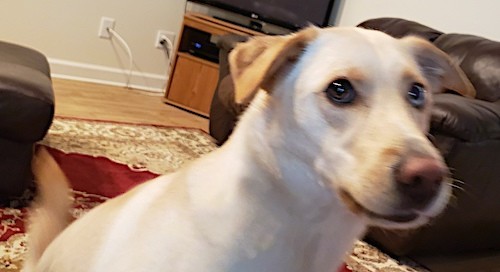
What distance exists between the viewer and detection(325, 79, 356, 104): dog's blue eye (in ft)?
3.36

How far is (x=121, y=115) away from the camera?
397cm

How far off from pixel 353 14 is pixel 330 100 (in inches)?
149

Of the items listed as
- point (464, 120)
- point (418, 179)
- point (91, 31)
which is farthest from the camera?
point (91, 31)

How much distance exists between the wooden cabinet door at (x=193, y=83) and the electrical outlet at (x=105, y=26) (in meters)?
0.54

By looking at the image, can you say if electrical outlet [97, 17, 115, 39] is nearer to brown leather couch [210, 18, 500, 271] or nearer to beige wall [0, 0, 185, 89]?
beige wall [0, 0, 185, 89]

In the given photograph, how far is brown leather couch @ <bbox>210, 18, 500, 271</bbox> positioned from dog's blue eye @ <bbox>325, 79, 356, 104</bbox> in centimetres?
122

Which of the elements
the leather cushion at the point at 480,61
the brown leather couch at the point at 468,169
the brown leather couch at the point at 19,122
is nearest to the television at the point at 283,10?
the leather cushion at the point at 480,61

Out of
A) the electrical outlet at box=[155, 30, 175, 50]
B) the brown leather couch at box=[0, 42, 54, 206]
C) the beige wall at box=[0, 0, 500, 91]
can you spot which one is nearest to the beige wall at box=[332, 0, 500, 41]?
the beige wall at box=[0, 0, 500, 91]

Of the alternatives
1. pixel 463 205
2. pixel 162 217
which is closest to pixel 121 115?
pixel 463 205

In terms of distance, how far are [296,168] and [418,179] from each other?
22cm

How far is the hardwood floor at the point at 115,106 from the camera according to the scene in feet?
12.5

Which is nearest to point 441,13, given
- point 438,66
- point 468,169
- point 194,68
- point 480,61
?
point 480,61

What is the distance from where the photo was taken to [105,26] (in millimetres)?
4715

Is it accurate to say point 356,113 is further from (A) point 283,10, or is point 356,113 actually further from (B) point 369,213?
(A) point 283,10
